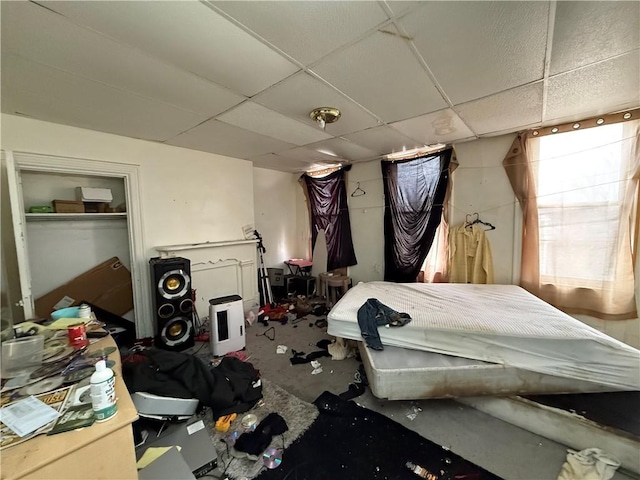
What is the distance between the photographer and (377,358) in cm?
185

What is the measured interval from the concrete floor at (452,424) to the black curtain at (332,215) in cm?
193

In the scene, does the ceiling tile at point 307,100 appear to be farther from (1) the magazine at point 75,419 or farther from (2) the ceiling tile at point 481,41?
(1) the magazine at point 75,419

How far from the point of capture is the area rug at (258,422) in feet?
4.72

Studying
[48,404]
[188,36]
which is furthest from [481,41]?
[48,404]

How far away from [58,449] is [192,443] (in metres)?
0.95

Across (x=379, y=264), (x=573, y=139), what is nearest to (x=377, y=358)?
(x=379, y=264)

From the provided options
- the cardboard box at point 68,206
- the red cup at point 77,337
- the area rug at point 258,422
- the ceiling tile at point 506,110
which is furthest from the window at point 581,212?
the cardboard box at point 68,206

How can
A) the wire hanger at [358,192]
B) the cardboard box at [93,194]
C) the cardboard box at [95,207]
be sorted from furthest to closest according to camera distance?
the wire hanger at [358,192] < the cardboard box at [95,207] < the cardboard box at [93,194]

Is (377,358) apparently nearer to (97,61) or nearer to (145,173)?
(97,61)

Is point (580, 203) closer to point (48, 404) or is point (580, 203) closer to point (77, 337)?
point (48, 404)

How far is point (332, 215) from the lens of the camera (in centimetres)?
447

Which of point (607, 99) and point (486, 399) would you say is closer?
point (486, 399)

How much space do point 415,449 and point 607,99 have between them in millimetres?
3070

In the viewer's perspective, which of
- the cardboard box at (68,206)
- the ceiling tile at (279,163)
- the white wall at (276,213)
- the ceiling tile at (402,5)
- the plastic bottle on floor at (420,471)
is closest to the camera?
the ceiling tile at (402,5)
